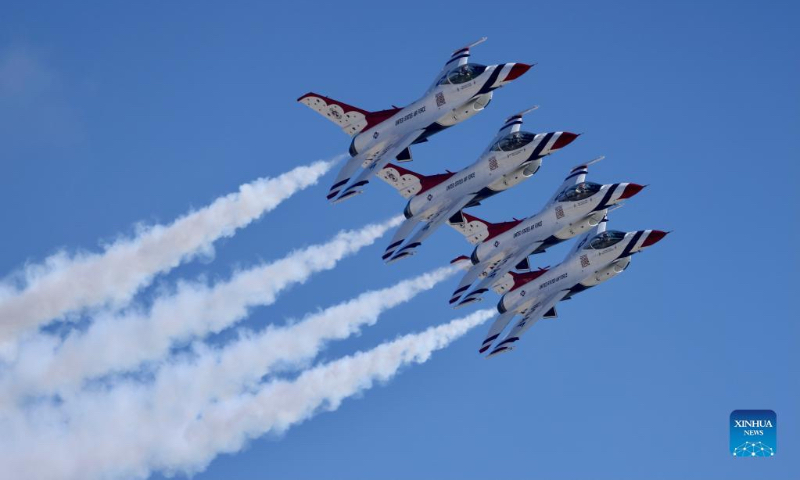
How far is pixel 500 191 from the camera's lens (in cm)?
9444

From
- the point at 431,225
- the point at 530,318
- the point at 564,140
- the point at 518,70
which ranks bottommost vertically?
the point at 530,318

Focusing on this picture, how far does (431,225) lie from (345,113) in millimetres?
10848

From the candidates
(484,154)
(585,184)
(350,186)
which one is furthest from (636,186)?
(350,186)

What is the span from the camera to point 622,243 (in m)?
94.2

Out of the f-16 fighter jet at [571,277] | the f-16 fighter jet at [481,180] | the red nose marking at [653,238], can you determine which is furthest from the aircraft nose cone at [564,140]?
the red nose marking at [653,238]

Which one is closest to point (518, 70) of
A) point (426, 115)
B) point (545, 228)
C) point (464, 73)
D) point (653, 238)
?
point (464, 73)

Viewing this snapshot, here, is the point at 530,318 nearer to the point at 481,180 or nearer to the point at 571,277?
the point at 571,277

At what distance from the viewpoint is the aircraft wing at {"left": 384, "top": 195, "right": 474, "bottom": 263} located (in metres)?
92.2

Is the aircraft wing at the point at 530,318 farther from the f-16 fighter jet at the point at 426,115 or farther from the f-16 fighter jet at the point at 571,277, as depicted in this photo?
the f-16 fighter jet at the point at 426,115

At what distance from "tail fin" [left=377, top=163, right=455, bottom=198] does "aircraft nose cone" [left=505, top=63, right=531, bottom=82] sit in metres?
8.10

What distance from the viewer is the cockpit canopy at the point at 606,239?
94.4 m

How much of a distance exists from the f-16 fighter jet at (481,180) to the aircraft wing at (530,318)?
23.3 feet

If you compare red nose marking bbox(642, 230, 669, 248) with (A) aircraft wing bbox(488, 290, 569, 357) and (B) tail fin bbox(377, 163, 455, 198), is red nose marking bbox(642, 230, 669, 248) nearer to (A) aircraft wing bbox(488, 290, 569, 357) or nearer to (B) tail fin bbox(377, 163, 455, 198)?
(A) aircraft wing bbox(488, 290, 569, 357)

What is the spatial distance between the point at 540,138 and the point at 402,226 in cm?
952
